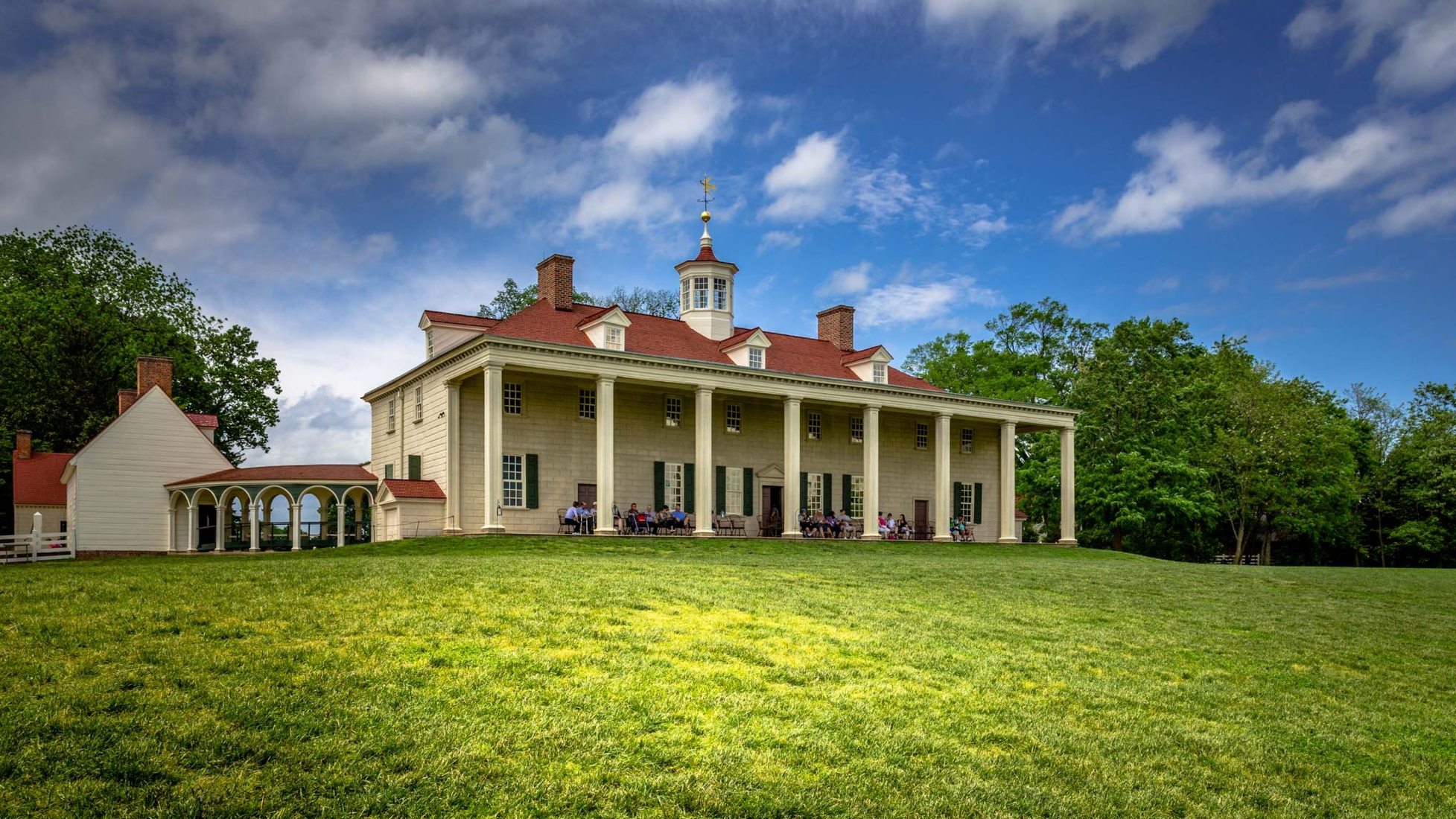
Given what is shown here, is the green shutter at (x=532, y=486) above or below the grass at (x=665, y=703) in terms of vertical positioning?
above

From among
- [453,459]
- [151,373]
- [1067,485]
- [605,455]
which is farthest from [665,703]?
[1067,485]

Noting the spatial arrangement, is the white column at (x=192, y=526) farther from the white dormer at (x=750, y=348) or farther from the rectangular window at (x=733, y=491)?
the white dormer at (x=750, y=348)

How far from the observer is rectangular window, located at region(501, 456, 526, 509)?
32844mm

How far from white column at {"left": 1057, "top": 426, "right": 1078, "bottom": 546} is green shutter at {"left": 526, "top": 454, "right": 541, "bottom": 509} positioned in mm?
23014

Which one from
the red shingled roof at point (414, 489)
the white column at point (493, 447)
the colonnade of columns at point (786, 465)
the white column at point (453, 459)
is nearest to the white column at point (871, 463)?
the colonnade of columns at point (786, 465)

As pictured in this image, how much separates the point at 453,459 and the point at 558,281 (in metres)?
8.05

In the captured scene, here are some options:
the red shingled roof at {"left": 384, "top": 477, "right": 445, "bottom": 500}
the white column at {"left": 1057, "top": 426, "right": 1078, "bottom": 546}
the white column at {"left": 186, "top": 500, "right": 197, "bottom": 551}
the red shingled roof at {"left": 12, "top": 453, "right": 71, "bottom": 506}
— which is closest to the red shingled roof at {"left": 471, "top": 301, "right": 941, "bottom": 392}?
the red shingled roof at {"left": 384, "top": 477, "right": 445, "bottom": 500}

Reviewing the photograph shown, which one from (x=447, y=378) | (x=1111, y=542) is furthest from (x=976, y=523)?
(x=447, y=378)

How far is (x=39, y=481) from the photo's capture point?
4166cm

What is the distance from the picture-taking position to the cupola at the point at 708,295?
133 feet

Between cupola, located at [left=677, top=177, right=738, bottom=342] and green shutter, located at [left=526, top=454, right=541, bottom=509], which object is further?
cupola, located at [left=677, top=177, right=738, bottom=342]

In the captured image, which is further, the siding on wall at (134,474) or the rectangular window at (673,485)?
the siding on wall at (134,474)

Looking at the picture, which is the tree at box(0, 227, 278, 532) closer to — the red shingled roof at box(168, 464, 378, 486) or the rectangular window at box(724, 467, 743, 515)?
the red shingled roof at box(168, 464, 378, 486)

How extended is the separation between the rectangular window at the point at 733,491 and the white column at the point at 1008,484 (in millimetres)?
12552
